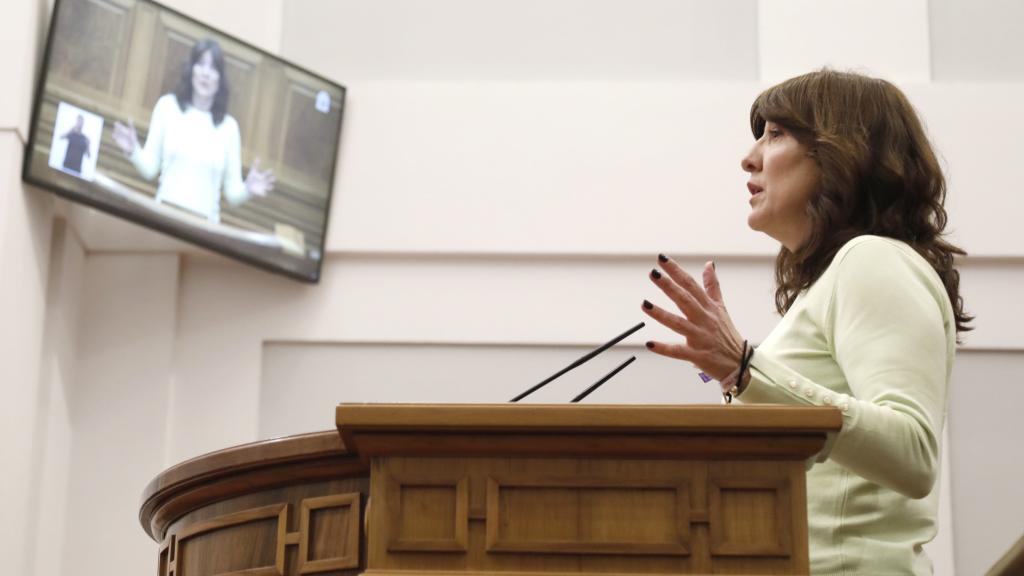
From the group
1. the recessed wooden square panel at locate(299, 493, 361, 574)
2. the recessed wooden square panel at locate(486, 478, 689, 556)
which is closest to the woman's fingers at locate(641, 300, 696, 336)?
the recessed wooden square panel at locate(486, 478, 689, 556)

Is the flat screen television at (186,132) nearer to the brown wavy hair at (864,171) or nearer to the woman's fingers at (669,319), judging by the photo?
the brown wavy hair at (864,171)

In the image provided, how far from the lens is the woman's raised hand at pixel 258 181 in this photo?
223 inches

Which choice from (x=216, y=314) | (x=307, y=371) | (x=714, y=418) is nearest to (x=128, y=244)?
(x=216, y=314)

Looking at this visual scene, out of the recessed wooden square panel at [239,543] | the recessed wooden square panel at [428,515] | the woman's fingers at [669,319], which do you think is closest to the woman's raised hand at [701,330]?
the woman's fingers at [669,319]

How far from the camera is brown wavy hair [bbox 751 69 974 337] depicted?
2439 mm

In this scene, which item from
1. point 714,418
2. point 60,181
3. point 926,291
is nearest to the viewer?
point 714,418

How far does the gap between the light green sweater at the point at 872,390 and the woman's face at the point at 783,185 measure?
0.87 feet

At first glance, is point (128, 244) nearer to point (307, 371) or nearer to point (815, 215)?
point (307, 371)

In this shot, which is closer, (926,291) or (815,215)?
(926,291)

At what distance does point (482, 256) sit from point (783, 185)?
338 centimetres

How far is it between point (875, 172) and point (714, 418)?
2.74 feet

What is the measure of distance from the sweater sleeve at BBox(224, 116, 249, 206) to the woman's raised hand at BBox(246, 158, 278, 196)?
23 mm

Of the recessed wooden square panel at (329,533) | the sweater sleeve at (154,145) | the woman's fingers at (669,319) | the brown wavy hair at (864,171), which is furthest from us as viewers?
the sweater sleeve at (154,145)

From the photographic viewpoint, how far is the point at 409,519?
184cm
